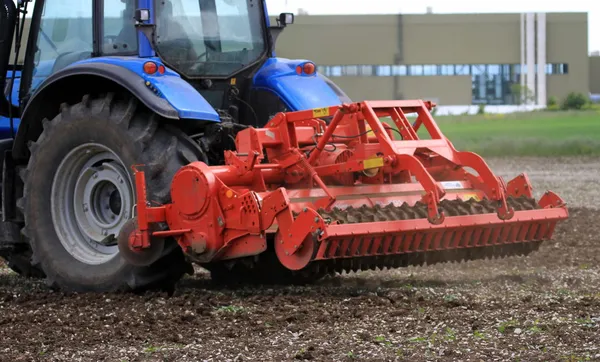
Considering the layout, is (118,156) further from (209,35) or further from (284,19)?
(284,19)

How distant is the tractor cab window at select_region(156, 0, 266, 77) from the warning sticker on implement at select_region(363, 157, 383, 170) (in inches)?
58.1

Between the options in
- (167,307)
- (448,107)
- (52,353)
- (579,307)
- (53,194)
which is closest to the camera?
(52,353)

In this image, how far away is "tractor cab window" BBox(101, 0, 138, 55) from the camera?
293 inches

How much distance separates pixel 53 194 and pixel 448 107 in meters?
44.8

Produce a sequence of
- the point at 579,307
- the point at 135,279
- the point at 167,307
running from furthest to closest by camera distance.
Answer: the point at 135,279 → the point at 167,307 → the point at 579,307

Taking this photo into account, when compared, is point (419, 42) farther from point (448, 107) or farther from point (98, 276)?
point (98, 276)

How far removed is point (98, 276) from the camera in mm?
7219

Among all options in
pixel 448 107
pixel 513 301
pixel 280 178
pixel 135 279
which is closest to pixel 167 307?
pixel 135 279

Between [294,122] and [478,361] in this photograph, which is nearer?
[478,361]

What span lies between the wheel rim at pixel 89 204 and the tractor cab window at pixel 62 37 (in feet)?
2.45

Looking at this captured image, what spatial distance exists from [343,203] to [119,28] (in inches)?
76.9

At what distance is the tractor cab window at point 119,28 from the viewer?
Answer: 7441 mm

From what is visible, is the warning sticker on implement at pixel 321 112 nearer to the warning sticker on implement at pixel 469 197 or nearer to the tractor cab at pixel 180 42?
the tractor cab at pixel 180 42

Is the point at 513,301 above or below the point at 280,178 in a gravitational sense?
below
